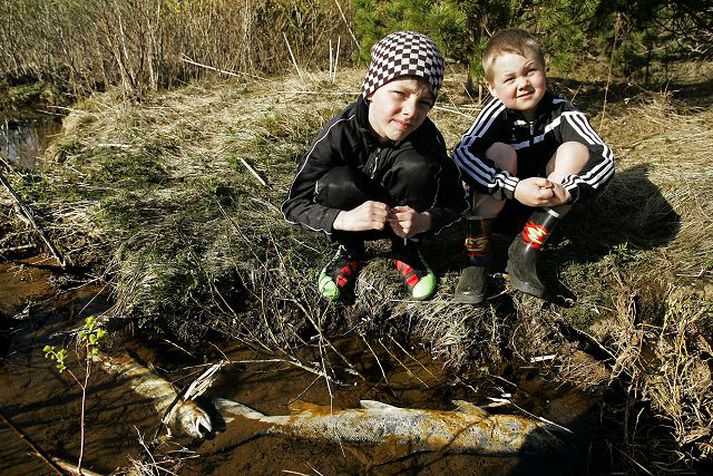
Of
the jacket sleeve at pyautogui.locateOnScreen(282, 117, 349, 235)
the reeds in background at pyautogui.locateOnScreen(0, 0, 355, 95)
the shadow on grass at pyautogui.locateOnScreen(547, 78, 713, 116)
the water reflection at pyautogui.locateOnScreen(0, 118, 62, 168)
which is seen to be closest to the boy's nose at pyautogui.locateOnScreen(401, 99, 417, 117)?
the jacket sleeve at pyautogui.locateOnScreen(282, 117, 349, 235)

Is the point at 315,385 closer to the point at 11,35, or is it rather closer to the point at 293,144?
the point at 293,144

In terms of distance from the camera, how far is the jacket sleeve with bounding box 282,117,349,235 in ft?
7.22

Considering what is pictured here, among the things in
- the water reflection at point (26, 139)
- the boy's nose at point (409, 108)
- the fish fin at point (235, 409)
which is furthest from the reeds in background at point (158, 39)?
the fish fin at point (235, 409)

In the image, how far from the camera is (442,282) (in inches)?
100

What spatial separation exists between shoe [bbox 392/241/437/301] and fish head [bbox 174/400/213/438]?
3.69 ft

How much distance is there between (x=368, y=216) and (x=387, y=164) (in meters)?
0.34

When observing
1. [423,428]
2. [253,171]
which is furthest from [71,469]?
[253,171]

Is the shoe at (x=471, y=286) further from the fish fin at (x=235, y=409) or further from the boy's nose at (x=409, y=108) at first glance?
the fish fin at (x=235, y=409)

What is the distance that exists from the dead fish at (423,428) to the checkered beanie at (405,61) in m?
1.34

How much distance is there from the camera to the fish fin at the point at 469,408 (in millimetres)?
2037

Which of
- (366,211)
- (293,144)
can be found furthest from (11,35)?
(366,211)

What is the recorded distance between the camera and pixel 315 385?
227 centimetres

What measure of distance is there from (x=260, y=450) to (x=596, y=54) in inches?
253

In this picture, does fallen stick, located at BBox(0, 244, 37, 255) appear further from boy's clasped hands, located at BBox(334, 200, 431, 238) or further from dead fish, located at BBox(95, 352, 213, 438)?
boy's clasped hands, located at BBox(334, 200, 431, 238)
